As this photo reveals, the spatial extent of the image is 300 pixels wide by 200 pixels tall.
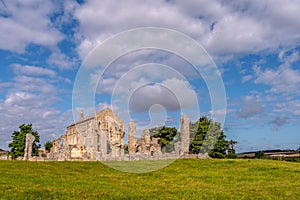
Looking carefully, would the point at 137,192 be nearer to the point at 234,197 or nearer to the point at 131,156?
the point at 234,197

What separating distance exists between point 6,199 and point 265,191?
38.8 feet

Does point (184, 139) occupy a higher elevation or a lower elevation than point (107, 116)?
lower

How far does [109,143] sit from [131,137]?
11.0 meters

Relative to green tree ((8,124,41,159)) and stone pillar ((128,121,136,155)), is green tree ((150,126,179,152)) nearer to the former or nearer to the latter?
stone pillar ((128,121,136,155))

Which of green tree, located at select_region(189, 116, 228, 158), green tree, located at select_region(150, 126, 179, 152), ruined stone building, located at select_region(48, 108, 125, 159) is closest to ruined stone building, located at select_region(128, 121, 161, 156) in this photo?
ruined stone building, located at select_region(48, 108, 125, 159)

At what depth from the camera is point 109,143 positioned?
65.1 meters

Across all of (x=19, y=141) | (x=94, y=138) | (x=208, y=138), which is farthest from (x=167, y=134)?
(x=19, y=141)

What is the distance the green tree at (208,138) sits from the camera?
62.3m

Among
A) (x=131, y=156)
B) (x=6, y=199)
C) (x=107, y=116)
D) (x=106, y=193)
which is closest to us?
(x=6, y=199)

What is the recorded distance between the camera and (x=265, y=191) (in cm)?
1554

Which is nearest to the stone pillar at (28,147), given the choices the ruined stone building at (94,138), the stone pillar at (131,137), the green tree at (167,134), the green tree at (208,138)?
the ruined stone building at (94,138)

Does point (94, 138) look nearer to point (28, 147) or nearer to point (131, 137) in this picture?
point (131, 137)

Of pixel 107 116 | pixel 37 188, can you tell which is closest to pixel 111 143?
pixel 107 116

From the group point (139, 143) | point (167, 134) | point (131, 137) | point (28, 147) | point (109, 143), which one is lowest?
point (28, 147)
